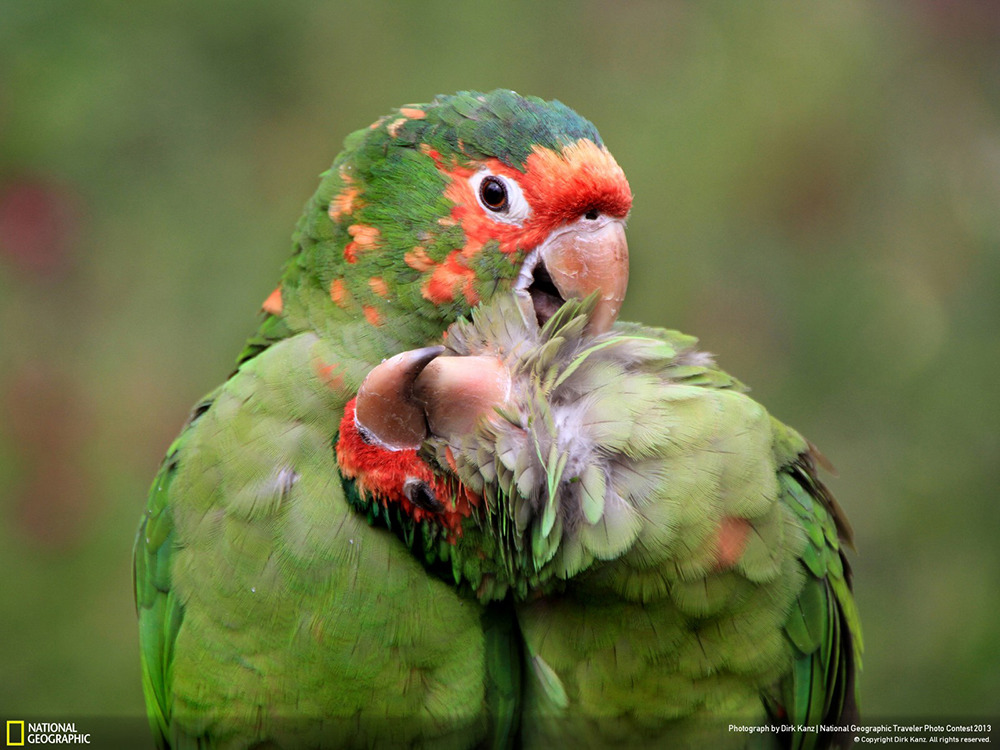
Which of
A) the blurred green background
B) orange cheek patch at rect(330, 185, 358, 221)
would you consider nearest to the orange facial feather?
orange cheek patch at rect(330, 185, 358, 221)

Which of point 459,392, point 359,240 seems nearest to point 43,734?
point 359,240

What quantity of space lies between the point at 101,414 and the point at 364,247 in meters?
1.89

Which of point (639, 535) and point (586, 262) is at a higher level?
point (586, 262)

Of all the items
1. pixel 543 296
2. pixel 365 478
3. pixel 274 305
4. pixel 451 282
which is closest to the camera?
pixel 365 478

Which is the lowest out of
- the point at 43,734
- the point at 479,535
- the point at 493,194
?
the point at 43,734

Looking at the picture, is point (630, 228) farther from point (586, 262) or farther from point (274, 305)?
point (274, 305)

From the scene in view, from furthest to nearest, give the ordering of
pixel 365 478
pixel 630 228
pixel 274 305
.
→ pixel 630 228, pixel 274 305, pixel 365 478

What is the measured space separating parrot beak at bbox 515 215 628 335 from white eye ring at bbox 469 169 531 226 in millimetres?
73

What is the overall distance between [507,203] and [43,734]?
2.12 m

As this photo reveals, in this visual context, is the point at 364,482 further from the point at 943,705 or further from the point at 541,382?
the point at 943,705

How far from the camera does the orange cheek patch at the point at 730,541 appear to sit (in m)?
1.44

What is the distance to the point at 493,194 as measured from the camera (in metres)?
1.73

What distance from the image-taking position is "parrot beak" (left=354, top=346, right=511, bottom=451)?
141cm

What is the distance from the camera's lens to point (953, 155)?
126 inches
